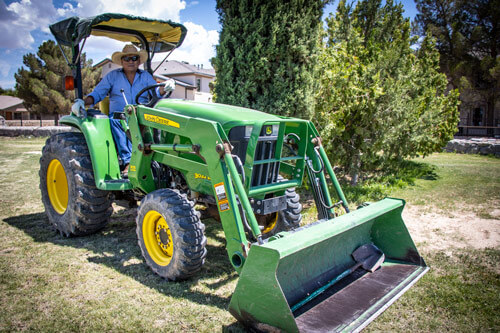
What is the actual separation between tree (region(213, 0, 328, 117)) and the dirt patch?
2521 mm

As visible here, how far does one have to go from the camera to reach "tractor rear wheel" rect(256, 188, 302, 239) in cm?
434

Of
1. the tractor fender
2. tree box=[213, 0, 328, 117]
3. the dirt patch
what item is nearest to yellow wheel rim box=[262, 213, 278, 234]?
the tractor fender

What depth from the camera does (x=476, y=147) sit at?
16.1 meters

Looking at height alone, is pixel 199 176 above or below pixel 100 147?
below

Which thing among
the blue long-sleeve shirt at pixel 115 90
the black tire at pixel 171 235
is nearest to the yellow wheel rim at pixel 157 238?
the black tire at pixel 171 235

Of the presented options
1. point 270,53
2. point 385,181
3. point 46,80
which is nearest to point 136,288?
point 270,53

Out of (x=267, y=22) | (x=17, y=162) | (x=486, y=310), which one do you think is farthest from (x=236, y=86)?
(x=17, y=162)

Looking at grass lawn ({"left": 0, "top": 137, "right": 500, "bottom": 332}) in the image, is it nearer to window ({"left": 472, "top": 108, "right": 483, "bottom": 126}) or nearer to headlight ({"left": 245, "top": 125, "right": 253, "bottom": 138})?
headlight ({"left": 245, "top": 125, "right": 253, "bottom": 138})

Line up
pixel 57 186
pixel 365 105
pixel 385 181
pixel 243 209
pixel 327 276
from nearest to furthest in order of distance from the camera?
pixel 243 209 < pixel 327 276 < pixel 57 186 < pixel 365 105 < pixel 385 181

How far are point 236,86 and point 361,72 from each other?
262 cm

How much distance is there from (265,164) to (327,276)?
1213mm

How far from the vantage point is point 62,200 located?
17.1ft

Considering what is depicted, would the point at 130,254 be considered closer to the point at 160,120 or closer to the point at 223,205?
the point at 160,120

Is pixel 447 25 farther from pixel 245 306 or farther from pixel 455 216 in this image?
pixel 245 306
